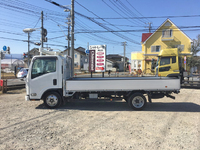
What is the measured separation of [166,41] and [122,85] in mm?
31747

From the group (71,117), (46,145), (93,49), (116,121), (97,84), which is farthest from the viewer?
(93,49)

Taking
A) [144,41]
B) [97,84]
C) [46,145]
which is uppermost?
[144,41]

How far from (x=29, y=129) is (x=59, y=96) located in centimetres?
215

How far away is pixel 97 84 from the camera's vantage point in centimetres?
642

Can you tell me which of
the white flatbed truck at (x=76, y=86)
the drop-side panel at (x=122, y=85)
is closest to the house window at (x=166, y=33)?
the white flatbed truck at (x=76, y=86)

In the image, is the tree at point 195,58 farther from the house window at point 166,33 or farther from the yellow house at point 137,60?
the yellow house at point 137,60

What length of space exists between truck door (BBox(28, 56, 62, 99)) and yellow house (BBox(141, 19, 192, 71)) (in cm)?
2942

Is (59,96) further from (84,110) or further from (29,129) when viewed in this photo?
(29,129)

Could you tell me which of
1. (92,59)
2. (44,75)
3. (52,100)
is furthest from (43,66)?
(92,59)

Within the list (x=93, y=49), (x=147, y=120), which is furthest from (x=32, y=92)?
(x=93, y=49)

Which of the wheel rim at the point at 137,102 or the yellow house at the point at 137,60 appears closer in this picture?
the wheel rim at the point at 137,102

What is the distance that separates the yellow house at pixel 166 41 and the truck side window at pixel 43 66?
2944 centimetres

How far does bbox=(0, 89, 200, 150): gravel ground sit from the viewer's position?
148 inches

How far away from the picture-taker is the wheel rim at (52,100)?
6.67 metres
